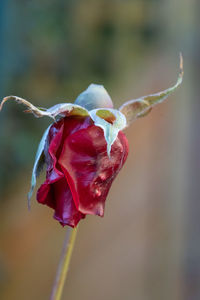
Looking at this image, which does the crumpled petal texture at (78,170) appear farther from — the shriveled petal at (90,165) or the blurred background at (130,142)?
the blurred background at (130,142)

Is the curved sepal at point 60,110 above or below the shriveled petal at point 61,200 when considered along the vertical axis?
above

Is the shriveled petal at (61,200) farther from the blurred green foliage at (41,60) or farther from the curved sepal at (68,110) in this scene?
the blurred green foliage at (41,60)

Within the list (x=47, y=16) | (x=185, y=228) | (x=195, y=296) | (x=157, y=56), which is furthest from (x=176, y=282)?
(x=47, y=16)

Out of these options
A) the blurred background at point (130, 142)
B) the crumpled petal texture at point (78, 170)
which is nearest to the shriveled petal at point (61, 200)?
the crumpled petal texture at point (78, 170)

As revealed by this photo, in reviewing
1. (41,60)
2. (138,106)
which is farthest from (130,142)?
(138,106)

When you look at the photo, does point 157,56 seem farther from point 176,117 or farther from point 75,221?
point 75,221

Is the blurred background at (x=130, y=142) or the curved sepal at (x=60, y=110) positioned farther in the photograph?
the blurred background at (x=130, y=142)
